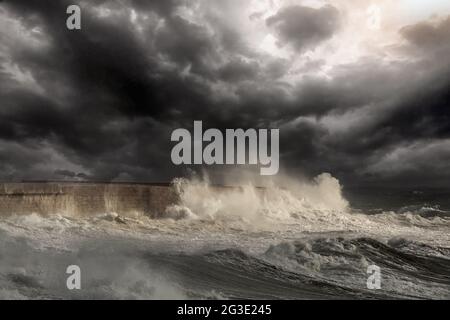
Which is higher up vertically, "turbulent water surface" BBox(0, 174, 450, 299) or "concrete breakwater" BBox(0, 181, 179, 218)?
"concrete breakwater" BBox(0, 181, 179, 218)

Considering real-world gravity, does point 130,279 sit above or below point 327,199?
below

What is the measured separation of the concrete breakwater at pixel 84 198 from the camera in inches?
448

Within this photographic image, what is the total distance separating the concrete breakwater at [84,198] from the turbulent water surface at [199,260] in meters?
0.38

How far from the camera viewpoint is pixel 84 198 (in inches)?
509

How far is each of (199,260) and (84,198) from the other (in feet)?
20.4

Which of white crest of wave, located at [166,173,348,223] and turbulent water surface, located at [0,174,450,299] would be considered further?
white crest of wave, located at [166,173,348,223]

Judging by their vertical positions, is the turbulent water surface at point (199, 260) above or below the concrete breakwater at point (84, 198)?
below

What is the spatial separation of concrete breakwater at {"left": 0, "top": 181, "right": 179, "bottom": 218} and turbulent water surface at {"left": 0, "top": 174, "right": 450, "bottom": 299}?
1.24 feet

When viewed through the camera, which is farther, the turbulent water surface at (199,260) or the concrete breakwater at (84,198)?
the concrete breakwater at (84,198)

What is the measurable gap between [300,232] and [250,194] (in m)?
6.06

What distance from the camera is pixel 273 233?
39.3 ft

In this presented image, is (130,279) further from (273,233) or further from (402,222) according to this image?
(402,222)

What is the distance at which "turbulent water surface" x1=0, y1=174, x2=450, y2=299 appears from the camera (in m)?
6.04

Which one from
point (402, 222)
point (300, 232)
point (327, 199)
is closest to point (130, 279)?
point (300, 232)
